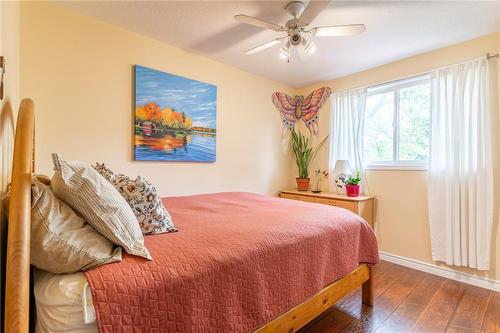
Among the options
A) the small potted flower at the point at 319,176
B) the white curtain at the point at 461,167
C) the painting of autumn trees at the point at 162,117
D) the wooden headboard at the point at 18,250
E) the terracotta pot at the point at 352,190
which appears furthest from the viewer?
the small potted flower at the point at 319,176

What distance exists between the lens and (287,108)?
12.9 feet

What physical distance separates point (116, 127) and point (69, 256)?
1.80 meters

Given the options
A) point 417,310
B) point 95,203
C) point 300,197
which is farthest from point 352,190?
point 95,203

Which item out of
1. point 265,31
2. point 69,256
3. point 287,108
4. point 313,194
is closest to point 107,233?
point 69,256

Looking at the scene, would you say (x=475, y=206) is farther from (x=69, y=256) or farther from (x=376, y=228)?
(x=69, y=256)

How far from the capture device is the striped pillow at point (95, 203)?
90 centimetres

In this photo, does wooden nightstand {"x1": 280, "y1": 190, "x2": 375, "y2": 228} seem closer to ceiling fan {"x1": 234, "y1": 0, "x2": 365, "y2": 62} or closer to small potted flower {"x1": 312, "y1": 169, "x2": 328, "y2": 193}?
small potted flower {"x1": 312, "y1": 169, "x2": 328, "y2": 193}

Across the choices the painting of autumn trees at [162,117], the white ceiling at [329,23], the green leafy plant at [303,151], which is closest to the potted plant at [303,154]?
the green leafy plant at [303,151]

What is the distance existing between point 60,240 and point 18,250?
0.15 metres

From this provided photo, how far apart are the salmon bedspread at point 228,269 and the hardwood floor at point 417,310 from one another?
0.40 meters

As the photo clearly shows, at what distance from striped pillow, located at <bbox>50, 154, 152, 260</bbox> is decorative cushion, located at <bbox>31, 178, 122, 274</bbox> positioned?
0.03 meters

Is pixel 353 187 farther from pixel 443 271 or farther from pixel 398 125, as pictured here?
pixel 443 271

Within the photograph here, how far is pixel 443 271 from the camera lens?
2.53m

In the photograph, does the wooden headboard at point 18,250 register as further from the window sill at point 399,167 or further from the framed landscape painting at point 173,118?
the window sill at point 399,167
